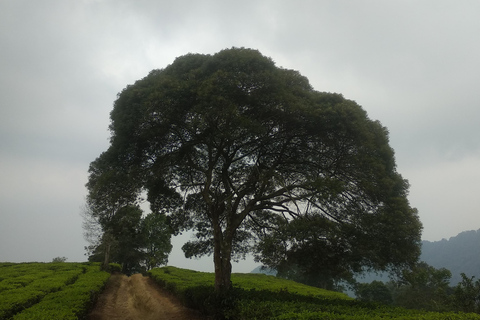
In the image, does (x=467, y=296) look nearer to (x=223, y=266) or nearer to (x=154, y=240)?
(x=223, y=266)

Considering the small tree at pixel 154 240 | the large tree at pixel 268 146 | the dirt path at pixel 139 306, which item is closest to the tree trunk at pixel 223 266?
the large tree at pixel 268 146

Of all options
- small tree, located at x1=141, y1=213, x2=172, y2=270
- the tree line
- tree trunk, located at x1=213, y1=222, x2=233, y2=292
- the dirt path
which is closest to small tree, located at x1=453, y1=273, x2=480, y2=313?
the tree line

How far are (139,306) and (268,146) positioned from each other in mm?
12344

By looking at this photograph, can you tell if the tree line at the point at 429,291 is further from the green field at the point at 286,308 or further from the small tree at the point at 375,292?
the green field at the point at 286,308

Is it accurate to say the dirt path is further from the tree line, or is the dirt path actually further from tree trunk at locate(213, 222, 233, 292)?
the tree line

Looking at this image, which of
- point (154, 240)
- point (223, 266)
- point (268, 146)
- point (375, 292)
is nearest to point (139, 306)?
point (223, 266)

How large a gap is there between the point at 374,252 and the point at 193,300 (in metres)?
8.73

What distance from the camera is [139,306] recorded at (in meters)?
17.1

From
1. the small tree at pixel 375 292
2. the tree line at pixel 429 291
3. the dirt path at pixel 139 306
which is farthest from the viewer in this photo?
the small tree at pixel 375 292

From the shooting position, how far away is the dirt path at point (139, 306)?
1401 centimetres

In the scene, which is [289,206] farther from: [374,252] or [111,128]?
[111,128]

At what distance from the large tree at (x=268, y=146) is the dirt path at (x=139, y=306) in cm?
336

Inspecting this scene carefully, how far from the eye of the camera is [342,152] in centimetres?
1297

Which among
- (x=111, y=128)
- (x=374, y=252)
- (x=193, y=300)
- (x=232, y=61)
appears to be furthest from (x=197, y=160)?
(x=374, y=252)
